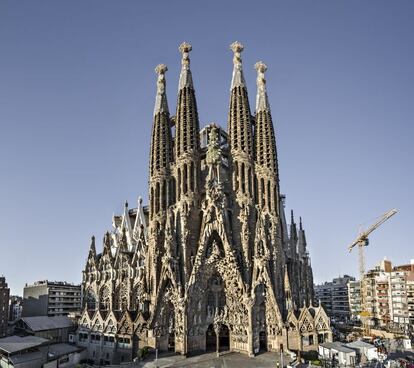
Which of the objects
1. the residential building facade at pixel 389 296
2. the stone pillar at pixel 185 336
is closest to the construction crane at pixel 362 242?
the residential building facade at pixel 389 296

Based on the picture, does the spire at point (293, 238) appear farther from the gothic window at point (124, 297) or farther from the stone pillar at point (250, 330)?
the gothic window at point (124, 297)

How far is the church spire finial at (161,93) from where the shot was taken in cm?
6073

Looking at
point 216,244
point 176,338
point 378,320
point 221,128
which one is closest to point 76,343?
point 176,338

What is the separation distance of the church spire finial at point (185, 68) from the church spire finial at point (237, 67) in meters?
6.21

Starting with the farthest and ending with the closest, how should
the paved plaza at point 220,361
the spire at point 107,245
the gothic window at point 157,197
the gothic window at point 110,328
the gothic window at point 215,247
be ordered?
the spire at point 107,245 < the gothic window at point 157,197 < the gothic window at point 110,328 < the gothic window at point 215,247 < the paved plaza at point 220,361

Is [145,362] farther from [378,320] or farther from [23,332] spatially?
[378,320]

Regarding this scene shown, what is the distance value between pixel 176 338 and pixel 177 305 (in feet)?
11.8

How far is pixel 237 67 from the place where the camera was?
6006 centimetres

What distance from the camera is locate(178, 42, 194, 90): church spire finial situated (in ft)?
195

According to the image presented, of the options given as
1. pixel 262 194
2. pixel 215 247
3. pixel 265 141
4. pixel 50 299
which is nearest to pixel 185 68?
pixel 265 141

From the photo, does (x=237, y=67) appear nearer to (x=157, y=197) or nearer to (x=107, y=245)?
(x=157, y=197)

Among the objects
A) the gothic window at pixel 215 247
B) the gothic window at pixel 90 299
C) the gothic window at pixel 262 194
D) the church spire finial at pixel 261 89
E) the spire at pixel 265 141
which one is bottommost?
the gothic window at pixel 90 299

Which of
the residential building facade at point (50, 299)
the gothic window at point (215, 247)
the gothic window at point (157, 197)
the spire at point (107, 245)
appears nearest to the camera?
the gothic window at point (215, 247)

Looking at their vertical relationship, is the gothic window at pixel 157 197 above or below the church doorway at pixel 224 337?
above
